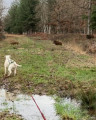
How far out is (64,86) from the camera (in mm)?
10297

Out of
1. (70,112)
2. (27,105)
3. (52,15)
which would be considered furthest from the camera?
(52,15)

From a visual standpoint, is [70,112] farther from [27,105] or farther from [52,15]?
[52,15]

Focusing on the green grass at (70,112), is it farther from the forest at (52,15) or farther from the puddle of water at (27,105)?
the forest at (52,15)

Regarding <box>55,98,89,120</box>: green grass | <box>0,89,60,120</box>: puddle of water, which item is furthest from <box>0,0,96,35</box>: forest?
<box>55,98,89,120</box>: green grass

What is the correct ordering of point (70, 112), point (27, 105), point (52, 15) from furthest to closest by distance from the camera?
point (52, 15) < point (27, 105) < point (70, 112)

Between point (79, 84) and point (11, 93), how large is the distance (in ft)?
9.00

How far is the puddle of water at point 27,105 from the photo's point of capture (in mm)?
7180

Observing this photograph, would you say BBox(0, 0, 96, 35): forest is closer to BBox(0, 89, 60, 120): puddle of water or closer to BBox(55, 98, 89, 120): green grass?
BBox(0, 89, 60, 120): puddle of water

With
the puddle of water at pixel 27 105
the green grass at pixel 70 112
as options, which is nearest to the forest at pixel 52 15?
the puddle of water at pixel 27 105

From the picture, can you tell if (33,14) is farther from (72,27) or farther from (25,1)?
(72,27)

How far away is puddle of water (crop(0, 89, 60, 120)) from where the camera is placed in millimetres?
7180

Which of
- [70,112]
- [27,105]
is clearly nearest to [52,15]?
[27,105]

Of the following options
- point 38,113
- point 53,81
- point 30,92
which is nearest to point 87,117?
point 38,113

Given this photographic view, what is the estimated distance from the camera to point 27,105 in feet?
26.8
